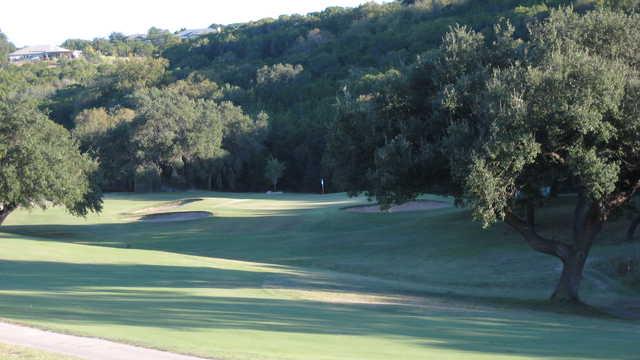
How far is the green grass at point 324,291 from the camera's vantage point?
14141 millimetres

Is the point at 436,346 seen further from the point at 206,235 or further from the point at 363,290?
the point at 206,235

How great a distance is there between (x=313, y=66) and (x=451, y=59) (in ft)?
346

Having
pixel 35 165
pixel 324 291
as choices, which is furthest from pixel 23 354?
pixel 35 165

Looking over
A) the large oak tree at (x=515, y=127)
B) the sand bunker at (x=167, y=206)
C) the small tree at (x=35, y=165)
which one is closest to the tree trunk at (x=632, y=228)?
the large oak tree at (x=515, y=127)

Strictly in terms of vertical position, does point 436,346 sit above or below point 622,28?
below

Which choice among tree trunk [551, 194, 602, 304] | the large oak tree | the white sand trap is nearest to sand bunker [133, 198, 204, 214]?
the white sand trap

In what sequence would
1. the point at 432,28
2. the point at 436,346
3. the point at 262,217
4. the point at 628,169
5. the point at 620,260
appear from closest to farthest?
the point at 436,346
the point at 628,169
the point at 620,260
the point at 262,217
the point at 432,28

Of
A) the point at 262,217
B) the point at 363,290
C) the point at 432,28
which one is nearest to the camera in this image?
the point at 363,290

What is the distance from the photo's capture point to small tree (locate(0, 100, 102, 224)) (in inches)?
1665

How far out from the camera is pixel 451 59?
22922 millimetres

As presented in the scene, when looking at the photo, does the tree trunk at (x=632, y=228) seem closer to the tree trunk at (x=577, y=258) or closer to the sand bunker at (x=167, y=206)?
the tree trunk at (x=577, y=258)

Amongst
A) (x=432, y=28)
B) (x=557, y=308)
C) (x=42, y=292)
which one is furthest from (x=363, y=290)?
(x=432, y=28)

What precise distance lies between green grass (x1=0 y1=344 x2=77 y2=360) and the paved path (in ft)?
1.13

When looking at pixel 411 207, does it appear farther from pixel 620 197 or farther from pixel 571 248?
pixel 620 197
